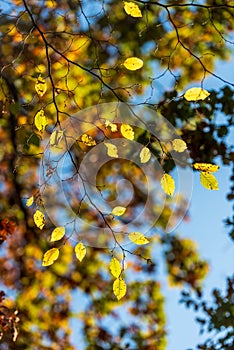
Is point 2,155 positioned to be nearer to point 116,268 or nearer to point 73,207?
point 73,207

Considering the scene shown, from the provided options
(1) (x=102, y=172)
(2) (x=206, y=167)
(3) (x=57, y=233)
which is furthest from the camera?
(1) (x=102, y=172)

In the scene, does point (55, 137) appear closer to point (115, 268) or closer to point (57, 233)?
point (57, 233)

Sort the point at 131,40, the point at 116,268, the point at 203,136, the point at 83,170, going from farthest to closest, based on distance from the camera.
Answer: the point at 131,40 → the point at 83,170 → the point at 203,136 → the point at 116,268

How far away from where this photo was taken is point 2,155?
205 inches

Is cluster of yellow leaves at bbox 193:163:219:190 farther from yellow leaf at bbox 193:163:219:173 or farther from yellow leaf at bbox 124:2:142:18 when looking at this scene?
yellow leaf at bbox 124:2:142:18

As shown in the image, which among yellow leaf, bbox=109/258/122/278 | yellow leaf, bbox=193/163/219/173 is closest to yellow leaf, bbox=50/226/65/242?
yellow leaf, bbox=109/258/122/278

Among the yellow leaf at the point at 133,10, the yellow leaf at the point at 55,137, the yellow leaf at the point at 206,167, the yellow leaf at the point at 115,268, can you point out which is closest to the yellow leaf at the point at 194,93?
the yellow leaf at the point at 206,167

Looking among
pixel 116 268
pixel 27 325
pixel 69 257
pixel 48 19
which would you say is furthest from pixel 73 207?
pixel 116 268

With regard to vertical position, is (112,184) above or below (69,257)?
above

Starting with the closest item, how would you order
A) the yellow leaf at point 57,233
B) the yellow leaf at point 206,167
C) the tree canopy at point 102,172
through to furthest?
the yellow leaf at point 206,167 < the yellow leaf at point 57,233 < the tree canopy at point 102,172

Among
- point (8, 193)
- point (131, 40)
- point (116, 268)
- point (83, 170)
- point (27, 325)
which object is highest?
point (116, 268)

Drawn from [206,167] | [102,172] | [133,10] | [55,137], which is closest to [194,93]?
[206,167]

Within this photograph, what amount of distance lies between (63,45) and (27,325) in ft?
8.28

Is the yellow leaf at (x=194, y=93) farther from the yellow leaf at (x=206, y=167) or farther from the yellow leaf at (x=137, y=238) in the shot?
the yellow leaf at (x=137, y=238)
